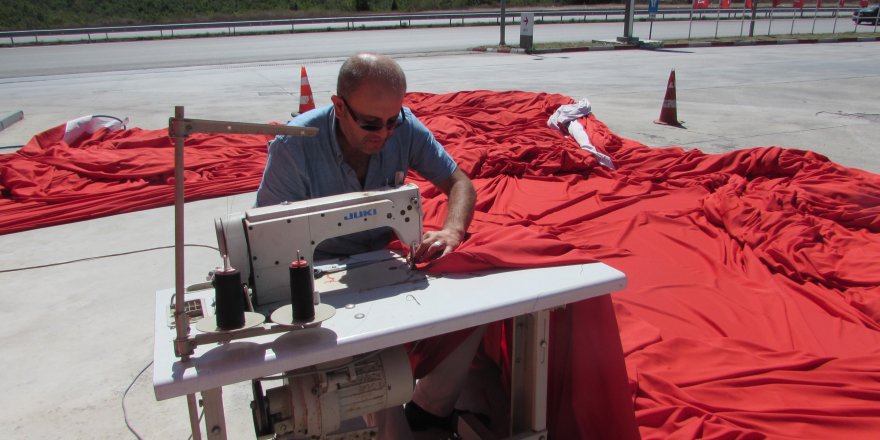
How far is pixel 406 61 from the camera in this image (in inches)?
566

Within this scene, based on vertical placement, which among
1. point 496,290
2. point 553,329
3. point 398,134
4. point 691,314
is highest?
point 398,134

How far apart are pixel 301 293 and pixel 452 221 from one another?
0.78 metres

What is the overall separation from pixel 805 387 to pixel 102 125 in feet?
21.2

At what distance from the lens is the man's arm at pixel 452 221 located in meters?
1.78

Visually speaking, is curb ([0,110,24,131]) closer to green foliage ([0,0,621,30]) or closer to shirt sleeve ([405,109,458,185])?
shirt sleeve ([405,109,458,185])

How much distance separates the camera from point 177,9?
33281mm

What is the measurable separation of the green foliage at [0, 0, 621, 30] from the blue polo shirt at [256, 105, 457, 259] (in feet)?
97.3

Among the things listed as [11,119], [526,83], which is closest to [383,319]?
[11,119]

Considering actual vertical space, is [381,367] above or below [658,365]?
above

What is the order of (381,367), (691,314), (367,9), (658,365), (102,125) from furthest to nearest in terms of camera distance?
(367,9), (102,125), (691,314), (658,365), (381,367)

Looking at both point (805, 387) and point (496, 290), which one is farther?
point (805, 387)

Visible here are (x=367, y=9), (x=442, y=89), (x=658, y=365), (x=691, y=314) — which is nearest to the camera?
(x=658, y=365)

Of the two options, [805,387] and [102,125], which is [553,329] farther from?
[102,125]

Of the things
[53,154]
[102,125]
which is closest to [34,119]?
[102,125]
